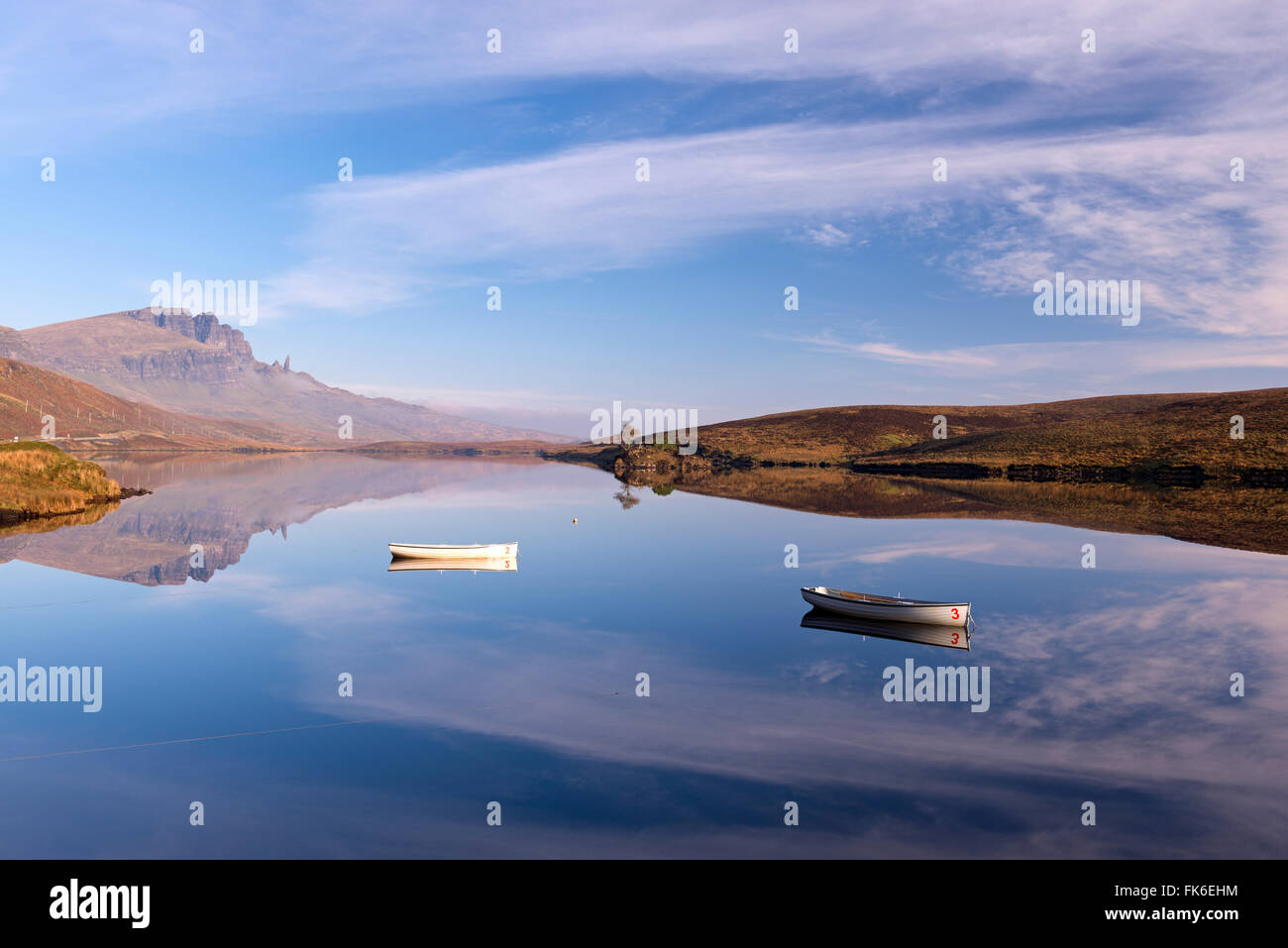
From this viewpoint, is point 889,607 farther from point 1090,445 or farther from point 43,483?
point 1090,445

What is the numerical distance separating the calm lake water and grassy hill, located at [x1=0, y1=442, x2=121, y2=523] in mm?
26209

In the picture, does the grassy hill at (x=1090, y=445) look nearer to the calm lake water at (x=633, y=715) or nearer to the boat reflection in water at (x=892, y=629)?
the calm lake water at (x=633, y=715)

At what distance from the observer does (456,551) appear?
146 ft

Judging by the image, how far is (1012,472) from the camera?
12219 cm

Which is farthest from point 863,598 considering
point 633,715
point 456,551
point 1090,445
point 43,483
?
point 1090,445

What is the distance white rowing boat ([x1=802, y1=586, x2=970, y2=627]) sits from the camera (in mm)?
27297

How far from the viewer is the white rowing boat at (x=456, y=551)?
4378 centimetres

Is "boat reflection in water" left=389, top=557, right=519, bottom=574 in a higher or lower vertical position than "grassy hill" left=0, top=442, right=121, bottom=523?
lower

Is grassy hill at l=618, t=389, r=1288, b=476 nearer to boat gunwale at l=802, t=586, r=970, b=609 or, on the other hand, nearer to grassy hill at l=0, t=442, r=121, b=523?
boat gunwale at l=802, t=586, r=970, b=609

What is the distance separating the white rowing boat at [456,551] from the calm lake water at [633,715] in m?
1.80

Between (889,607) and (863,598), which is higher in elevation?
(863,598)

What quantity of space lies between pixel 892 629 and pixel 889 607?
0.82m

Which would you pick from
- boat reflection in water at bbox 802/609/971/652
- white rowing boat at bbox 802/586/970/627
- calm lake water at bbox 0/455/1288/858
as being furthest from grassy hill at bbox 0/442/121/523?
white rowing boat at bbox 802/586/970/627
